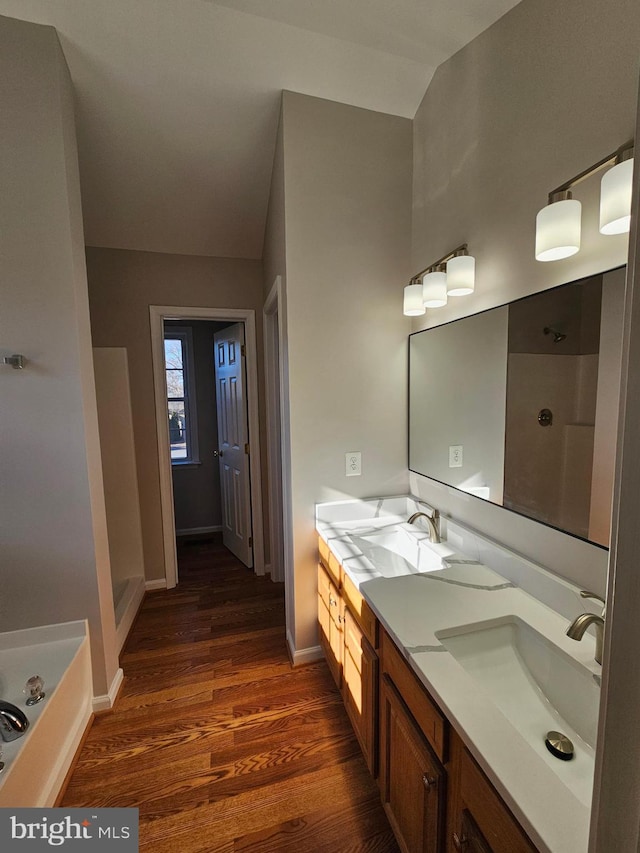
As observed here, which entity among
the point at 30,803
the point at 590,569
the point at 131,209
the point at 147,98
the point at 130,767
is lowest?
the point at 130,767

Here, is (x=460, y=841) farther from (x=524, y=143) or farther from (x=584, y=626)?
(x=524, y=143)

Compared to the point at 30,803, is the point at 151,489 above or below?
above

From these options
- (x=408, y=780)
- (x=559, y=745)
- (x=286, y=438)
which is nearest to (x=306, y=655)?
(x=408, y=780)

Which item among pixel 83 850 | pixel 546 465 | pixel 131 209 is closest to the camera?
pixel 83 850

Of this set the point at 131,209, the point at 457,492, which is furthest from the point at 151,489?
the point at 457,492

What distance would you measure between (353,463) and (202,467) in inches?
96.2

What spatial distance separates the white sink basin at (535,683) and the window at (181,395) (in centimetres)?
342

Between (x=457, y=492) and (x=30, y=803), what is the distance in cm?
194

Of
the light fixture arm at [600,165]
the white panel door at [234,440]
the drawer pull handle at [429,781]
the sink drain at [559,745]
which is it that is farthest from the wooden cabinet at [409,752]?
the white panel door at [234,440]

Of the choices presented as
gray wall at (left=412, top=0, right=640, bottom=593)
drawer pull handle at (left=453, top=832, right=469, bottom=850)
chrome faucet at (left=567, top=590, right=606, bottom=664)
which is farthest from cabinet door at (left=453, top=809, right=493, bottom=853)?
gray wall at (left=412, top=0, right=640, bottom=593)

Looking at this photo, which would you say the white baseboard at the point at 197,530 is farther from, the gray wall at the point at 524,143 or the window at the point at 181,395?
the gray wall at the point at 524,143

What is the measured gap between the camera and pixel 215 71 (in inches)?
66.8

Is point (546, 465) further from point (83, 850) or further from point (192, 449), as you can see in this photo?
point (192, 449)

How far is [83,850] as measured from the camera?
105cm
